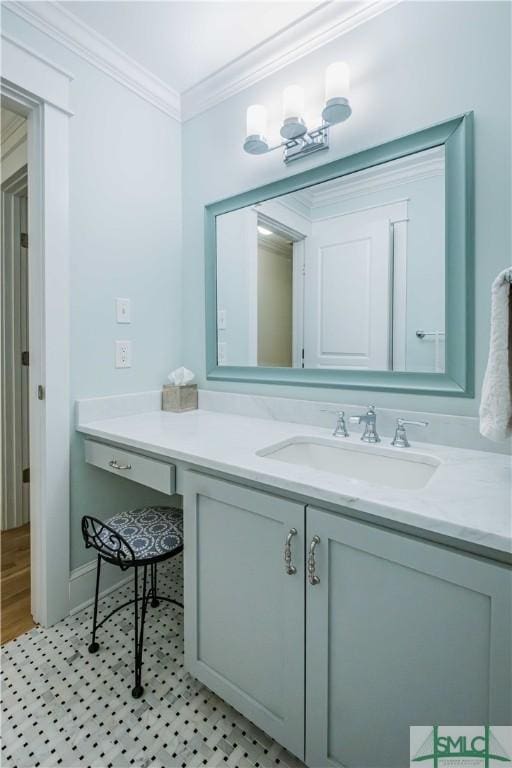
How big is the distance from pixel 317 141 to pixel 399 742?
186cm

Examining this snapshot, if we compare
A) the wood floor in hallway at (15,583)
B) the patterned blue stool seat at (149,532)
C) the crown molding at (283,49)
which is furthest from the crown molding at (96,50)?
the wood floor in hallway at (15,583)

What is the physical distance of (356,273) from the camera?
1.47 metres

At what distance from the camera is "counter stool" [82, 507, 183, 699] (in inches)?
47.9

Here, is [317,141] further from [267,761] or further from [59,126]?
[267,761]

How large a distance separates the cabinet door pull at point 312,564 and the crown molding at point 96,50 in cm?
203

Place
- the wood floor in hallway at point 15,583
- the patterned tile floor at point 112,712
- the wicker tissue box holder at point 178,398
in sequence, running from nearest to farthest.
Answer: the patterned tile floor at point 112,712, the wood floor in hallway at point 15,583, the wicker tissue box holder at point 178,398

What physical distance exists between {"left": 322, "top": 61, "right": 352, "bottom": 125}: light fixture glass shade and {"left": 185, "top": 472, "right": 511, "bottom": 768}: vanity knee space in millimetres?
1341

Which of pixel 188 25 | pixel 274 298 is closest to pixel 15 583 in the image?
pixel 274 298

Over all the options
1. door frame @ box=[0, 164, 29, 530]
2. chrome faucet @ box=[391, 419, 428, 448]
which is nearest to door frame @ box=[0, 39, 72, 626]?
door frame @ box=[0, 164, 29, 530]

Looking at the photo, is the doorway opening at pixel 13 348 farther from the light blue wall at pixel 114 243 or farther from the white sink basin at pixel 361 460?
the white sink basin at pixel 361 460

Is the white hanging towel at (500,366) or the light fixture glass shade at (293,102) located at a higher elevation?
the light fixture glass shade at (293,102)

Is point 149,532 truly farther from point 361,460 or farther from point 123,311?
point 123,311

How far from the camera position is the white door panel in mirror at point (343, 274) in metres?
1.29

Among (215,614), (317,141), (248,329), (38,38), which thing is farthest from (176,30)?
(215,614)
